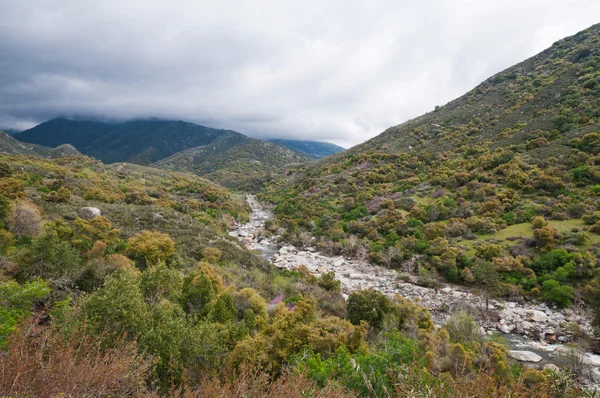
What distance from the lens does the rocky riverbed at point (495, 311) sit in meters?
11.9

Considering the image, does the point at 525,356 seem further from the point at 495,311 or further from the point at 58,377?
the point at 58,377

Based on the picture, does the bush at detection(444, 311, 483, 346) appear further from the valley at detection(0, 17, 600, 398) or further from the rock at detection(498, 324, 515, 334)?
the rock at detection(498, 324, 515, 334)

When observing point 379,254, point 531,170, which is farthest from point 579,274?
point 531,170

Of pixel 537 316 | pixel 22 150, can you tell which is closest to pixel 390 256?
pixel 537 316

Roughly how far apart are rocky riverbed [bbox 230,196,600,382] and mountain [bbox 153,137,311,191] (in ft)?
290

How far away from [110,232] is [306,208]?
25.1m

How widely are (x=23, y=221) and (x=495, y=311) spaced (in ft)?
80.3

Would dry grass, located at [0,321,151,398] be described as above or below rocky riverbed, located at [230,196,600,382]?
above

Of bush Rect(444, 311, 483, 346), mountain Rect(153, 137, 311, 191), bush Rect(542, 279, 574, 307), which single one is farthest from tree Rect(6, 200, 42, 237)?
mountain Rect(153, 137, 311, 191)

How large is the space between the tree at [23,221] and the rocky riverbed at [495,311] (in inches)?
611

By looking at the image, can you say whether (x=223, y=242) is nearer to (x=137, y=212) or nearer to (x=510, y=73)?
(x=137, y=212)

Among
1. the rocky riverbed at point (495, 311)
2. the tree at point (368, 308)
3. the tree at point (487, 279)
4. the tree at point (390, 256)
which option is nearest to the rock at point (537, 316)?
the rocky riverbed at point (495, 311)

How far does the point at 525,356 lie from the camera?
448 inches

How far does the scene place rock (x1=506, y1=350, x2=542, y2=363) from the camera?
441 inches
